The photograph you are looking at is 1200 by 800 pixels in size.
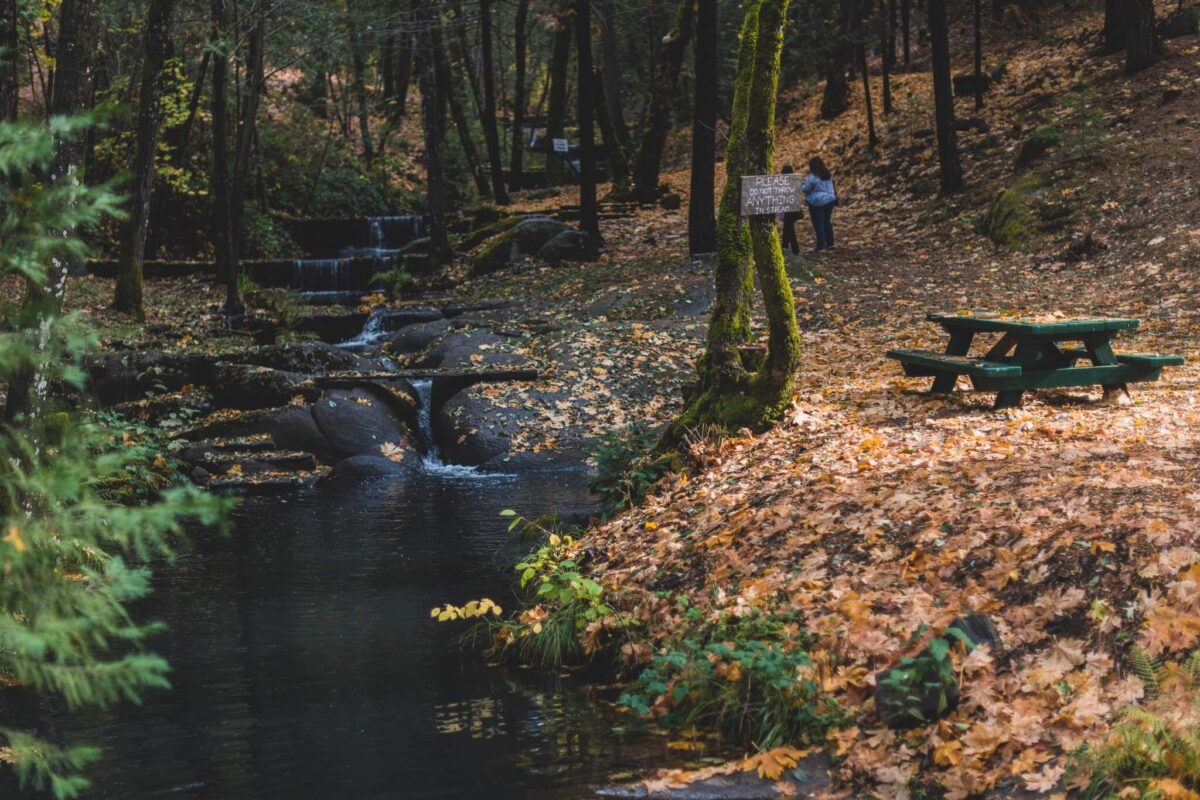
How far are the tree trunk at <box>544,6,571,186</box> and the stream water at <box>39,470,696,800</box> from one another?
2191 centimetres

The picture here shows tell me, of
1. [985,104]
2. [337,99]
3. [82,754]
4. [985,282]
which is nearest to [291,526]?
[82,754]

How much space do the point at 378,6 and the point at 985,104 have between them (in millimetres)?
15224

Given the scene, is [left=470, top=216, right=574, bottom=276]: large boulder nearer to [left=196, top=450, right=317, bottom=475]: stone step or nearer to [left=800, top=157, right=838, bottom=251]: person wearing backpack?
[left=800, top=157, right=838, bottom=251]: person wearing backpack

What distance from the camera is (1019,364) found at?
965 cm

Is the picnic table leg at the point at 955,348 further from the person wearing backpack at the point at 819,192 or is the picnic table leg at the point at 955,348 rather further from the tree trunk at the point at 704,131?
the person wearing backpack at the point at 819,192

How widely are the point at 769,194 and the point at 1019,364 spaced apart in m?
2.50

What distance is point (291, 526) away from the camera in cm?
1177

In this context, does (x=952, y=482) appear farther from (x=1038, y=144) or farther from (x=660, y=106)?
(x=660, y=106)

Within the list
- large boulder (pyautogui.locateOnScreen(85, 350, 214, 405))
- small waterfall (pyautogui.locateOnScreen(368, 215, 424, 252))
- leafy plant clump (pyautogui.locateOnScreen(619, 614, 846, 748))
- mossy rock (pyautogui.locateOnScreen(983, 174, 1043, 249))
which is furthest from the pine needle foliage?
small waterfall (pyautogui.locateOnScreen(368, 215, 424, 252))

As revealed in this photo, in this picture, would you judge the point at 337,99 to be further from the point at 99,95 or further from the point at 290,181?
the point at 99,95

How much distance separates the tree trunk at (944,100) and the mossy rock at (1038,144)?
1.18 meters

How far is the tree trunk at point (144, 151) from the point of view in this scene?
49.2ft

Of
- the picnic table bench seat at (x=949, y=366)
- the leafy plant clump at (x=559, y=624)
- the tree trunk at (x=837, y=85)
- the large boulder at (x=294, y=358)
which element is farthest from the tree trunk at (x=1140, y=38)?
the leafy plant clump at (x=559, y=624)

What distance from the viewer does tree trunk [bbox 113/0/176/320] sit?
14992 mm
